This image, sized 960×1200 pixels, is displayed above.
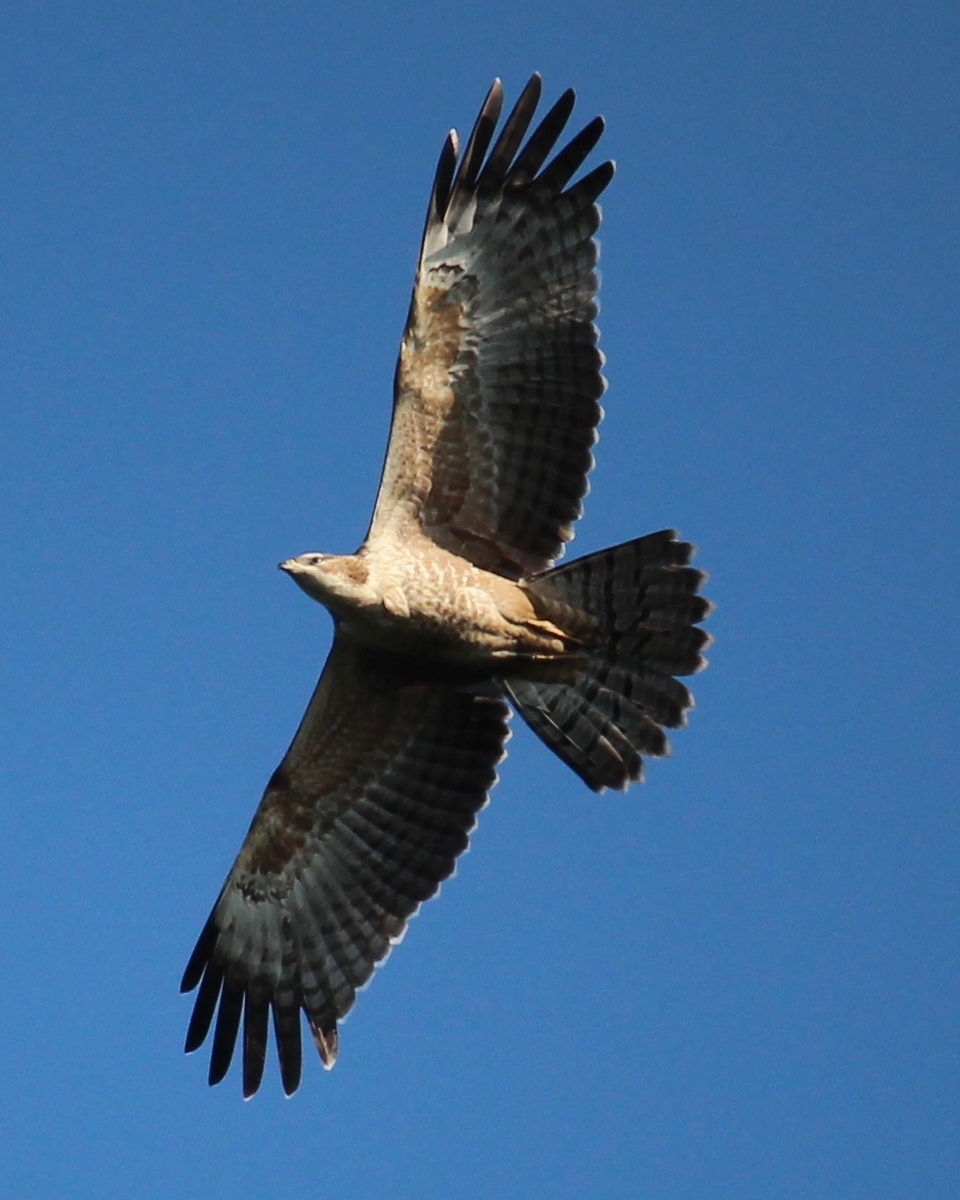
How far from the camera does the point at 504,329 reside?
10.5 metres

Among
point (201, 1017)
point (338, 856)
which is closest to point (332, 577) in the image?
point (338, 856)

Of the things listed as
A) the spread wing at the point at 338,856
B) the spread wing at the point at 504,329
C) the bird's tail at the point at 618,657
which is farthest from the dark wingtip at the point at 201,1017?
the spread wing at the point at 504,329

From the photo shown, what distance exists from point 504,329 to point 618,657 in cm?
177

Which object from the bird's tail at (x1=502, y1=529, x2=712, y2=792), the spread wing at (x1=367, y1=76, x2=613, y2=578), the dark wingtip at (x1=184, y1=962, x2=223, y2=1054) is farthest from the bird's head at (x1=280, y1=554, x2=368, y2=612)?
the dark wingtip at (x1=184, y1=962, x2=223, y2=1054)

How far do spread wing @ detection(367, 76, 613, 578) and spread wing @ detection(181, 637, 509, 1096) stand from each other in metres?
1.18

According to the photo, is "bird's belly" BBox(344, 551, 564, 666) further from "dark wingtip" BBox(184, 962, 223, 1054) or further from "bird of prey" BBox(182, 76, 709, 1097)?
"dark wingtip" BBox(184, 962, 223, 1054)

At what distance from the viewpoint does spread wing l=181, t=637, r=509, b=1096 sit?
11.2 m

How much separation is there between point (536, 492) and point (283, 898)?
2.65 meters

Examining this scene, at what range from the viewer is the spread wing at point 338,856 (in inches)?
440

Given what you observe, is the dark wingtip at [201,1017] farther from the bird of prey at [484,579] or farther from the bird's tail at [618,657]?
the bird's tail at [618,657]

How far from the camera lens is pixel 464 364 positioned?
34.5ft

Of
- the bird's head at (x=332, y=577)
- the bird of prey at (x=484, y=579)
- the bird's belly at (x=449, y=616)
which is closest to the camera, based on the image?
the bird's head at (x=332, y=577)

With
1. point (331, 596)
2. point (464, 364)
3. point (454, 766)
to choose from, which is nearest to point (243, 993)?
point (454, 766)

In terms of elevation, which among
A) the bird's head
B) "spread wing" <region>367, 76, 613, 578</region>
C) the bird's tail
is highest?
"spread wing" <region>367, 76, 613, 578</region>
